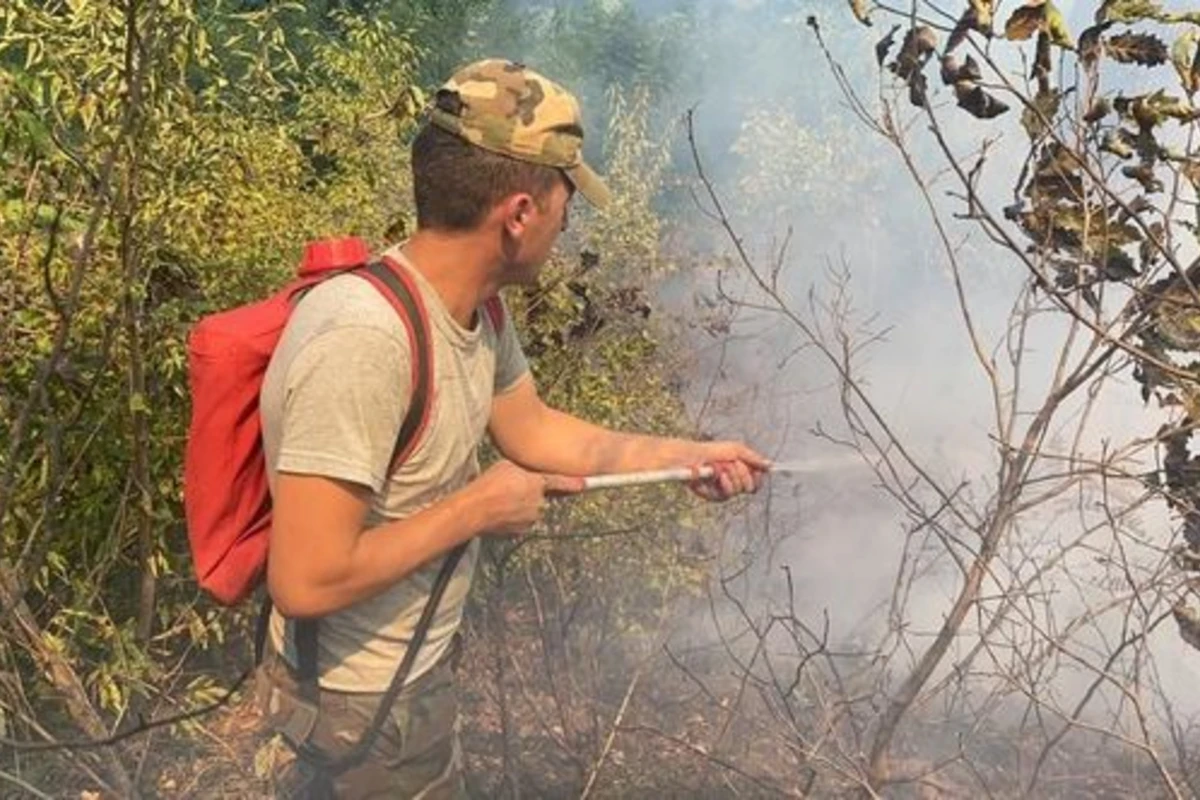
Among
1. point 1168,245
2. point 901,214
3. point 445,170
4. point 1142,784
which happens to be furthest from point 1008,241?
point 901,214

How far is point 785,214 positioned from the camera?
10.6m

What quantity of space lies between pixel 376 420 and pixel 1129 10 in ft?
4.12

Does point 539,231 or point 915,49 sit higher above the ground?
point 915,49

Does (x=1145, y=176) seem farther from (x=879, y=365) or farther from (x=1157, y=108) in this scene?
(x=879, y=365)

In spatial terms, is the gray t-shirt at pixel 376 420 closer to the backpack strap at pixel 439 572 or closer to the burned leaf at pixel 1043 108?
the backpack strap at pixel 439 572

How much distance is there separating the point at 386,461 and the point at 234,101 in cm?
325

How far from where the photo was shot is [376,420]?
67.1 inches

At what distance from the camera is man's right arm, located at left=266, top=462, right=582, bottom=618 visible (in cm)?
169

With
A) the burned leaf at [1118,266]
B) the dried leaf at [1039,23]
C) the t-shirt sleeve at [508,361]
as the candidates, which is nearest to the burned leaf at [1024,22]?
the dried leaf at [1039,23]

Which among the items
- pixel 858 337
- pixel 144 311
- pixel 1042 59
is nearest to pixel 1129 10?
pixel 1042 59

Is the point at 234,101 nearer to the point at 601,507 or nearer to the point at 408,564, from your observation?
the point at 601,507

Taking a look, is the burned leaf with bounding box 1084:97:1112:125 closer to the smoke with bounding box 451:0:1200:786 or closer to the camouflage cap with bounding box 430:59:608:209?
the smoke with bounding box 451:0:1200:786

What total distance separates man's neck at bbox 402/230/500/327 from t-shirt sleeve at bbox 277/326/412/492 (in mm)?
204

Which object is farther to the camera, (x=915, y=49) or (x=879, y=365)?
(x=879, y=365)
